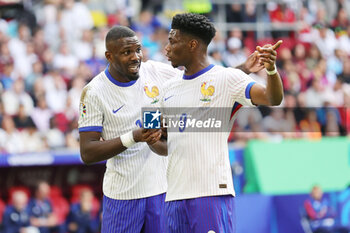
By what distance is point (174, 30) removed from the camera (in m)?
5.61

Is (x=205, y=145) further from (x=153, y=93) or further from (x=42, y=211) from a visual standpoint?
(x=42, y=211)

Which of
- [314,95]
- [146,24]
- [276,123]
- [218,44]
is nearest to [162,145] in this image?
[276,123]

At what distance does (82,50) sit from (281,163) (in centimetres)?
521

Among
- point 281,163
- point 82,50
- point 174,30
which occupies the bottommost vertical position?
point 281,163

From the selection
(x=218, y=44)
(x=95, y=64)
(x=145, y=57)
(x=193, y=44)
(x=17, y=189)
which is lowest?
(x=17, y=189)

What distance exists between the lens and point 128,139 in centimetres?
564

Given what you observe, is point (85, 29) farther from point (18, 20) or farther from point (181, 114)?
point (181, 114)

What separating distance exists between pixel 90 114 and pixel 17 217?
5.93 metres

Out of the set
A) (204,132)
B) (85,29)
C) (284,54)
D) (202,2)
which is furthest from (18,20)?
(204,132)

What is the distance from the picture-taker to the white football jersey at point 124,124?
239 inches

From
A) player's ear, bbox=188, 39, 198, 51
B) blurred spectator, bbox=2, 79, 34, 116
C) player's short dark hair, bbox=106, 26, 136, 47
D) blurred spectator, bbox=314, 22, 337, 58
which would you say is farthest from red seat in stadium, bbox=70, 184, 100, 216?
blurred spectator, bbox=314, 22, 337, 58

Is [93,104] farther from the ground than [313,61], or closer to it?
closer to it

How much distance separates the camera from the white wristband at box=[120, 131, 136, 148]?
562 cm

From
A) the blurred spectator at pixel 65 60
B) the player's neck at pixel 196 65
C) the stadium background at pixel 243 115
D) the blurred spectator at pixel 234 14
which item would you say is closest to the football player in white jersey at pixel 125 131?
the player's neck at pixel 196 65
